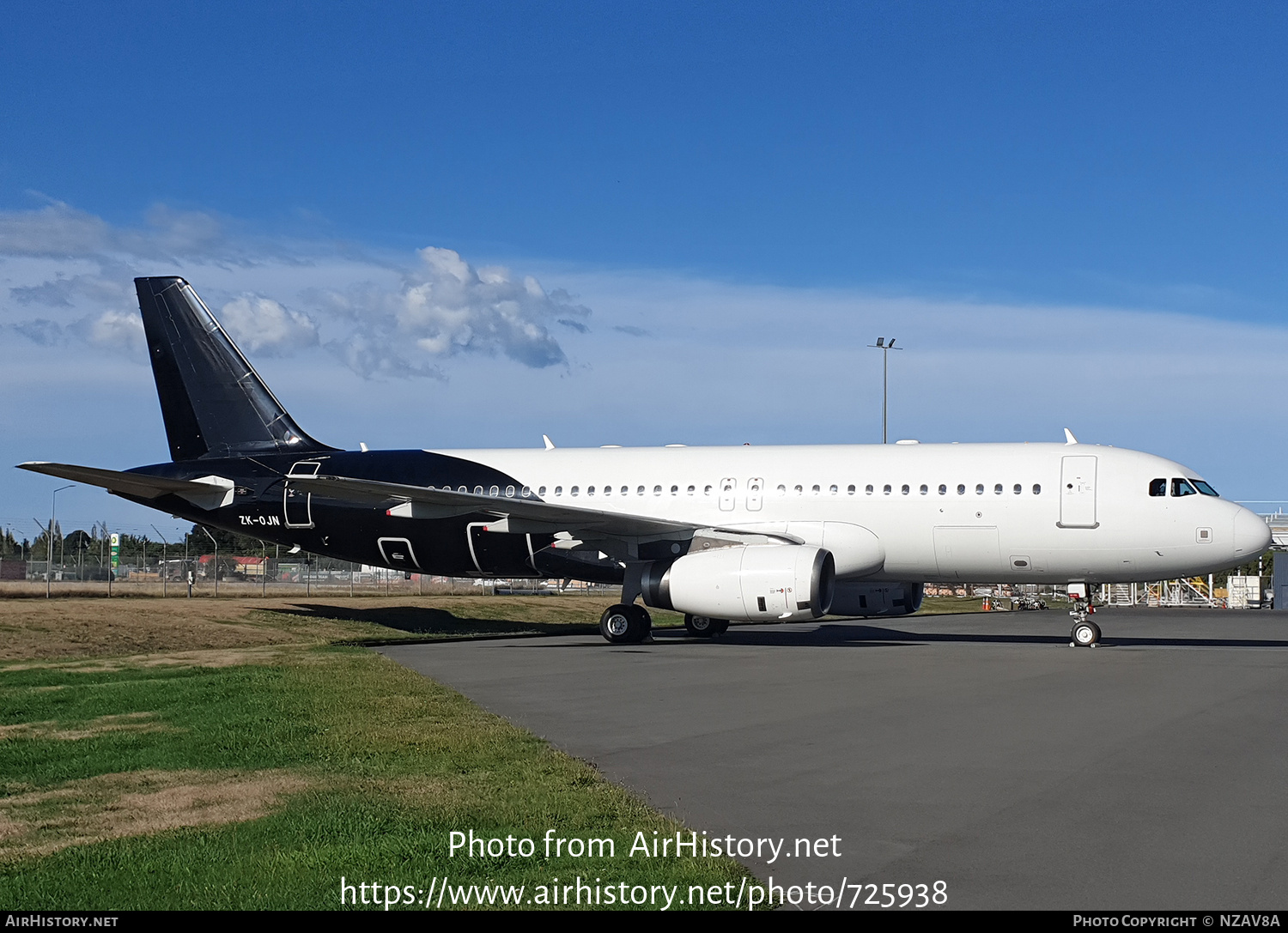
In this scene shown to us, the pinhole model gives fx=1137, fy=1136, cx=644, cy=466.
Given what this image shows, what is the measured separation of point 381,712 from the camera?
435 inches

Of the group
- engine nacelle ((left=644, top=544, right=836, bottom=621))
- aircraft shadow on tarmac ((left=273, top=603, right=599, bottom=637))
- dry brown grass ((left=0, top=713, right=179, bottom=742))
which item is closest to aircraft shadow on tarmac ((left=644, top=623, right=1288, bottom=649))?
engine nacelle ((left=644, top=544, right=836, bottom=621))

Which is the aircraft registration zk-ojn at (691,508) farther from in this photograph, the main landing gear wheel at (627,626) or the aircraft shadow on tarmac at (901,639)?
the aircraft shadow on tarmac at (901,639)

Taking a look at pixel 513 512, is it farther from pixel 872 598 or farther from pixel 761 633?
pixel 761 633

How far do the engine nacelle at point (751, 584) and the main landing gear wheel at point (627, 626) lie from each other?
1908 mm

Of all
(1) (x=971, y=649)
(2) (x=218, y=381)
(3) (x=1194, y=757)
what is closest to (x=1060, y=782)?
(3) (x=1194, y=757)

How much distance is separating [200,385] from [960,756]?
21110 millimetres

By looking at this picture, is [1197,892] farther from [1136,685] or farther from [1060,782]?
[1136,685]

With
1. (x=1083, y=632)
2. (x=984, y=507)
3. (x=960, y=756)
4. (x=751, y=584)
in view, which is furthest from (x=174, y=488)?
(x=960, y=756)

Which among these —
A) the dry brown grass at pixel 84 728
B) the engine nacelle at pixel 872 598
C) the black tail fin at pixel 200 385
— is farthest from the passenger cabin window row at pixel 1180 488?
the black tail fin at pixel 200 385

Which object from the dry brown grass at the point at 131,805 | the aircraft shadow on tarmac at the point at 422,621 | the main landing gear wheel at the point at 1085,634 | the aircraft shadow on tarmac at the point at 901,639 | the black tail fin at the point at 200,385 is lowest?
the aircraft shadow on tarmac at the point at 422,621

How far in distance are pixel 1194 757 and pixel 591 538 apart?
14093 millimetres

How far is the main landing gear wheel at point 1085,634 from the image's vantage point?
20.2 m

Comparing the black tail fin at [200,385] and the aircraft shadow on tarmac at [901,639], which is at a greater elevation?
the black tail fin at [200,385]

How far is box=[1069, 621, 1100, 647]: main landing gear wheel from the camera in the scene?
20250 mm
